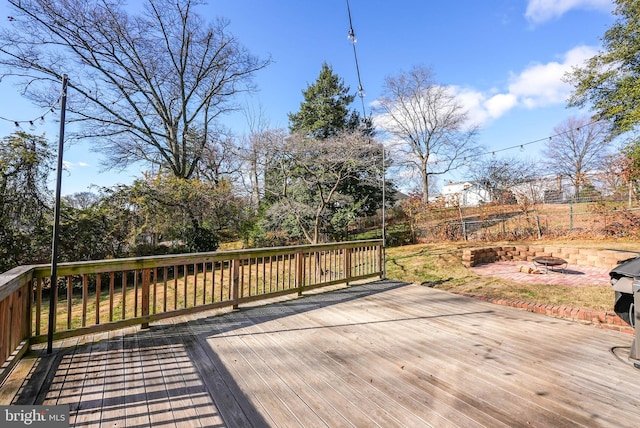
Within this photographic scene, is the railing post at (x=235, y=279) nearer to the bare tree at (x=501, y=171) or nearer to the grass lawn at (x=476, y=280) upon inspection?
the grass lawn at (x=476, y=280)

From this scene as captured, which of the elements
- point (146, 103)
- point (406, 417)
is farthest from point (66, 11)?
point (406, 417)

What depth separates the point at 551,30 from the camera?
26.2 feet

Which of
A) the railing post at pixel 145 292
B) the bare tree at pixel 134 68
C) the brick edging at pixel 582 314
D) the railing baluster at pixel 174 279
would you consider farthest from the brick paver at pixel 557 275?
the bare tree at pixel 134 68

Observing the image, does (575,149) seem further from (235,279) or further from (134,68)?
(134,68)

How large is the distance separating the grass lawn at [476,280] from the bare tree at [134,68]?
31.8 feet

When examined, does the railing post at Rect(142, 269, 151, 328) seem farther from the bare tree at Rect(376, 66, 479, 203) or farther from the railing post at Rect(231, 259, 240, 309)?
the bare tree at Rect(376, 66, 479, 203)

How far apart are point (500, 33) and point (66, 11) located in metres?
14.1

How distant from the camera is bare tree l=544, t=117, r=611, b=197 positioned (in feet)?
57.5

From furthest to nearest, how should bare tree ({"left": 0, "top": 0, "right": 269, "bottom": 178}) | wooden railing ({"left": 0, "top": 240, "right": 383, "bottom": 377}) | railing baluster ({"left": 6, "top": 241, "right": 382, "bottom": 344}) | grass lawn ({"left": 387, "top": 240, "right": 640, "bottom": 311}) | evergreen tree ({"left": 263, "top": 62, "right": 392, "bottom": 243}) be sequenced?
bare tree ({"left": 0, "top": 0, "right": 269, "bottom": 178}), evergreen tree ({"left": 263, "top": 62, "right": 392, "bottom": 243}), grass lawn ({"left": 387, "top": 240, "right": 640, "bottom": 311}), railing baluster ({"left": 6, "top": 241, "right": 382, "bottom": 344}), wooden railing ({"left": 0, "top": 240, "right": 383, "bottom": 377})

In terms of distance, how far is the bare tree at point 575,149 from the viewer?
1753 cm

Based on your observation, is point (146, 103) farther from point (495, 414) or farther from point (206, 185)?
point (495, 414)

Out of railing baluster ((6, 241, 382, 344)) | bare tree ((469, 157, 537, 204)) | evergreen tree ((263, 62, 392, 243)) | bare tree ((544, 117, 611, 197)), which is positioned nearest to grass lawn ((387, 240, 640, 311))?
railing baluster ((6, 241, 382, 344))

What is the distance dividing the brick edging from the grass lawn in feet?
1.56

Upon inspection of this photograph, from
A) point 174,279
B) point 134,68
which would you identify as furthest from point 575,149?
point 134,68
